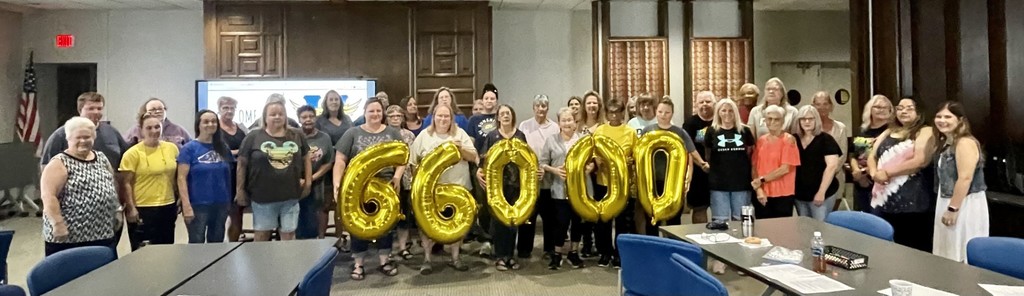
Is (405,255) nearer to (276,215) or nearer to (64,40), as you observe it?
(276,215)

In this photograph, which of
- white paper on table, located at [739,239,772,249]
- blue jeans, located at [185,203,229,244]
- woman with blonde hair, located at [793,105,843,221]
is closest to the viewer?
white paper on table, located at [739,239,772,249]

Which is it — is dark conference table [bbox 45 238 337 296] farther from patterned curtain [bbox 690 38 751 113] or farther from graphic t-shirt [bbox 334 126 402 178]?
patterned curtain [bbox 690 38 751 113]

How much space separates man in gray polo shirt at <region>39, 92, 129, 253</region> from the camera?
4.23 m

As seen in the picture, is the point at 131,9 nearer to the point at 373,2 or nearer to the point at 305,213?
the point at 373,2

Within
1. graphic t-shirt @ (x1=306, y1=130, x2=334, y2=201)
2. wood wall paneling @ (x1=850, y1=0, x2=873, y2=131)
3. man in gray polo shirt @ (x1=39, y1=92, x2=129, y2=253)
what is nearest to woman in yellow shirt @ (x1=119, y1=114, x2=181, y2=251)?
man in gray polo shirt @ (x1=39, y1=92, x2=129, y2=253)

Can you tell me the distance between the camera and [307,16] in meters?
8.39

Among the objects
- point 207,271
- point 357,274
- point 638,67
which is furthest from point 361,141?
point 638,67

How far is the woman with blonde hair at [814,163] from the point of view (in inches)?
185

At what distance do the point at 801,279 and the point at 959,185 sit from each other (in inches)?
82.2

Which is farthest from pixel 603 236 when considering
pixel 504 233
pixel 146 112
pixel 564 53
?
pixel 564 53

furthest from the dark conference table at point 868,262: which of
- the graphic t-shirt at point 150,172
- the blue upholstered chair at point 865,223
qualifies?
the graphic t-shirt at point 150,172

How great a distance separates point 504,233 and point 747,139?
194 centimetres

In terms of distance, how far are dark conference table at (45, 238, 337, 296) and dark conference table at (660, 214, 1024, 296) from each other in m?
1.78

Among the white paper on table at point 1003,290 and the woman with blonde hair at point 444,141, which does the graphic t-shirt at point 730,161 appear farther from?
the white paper on table at point 1003,290
